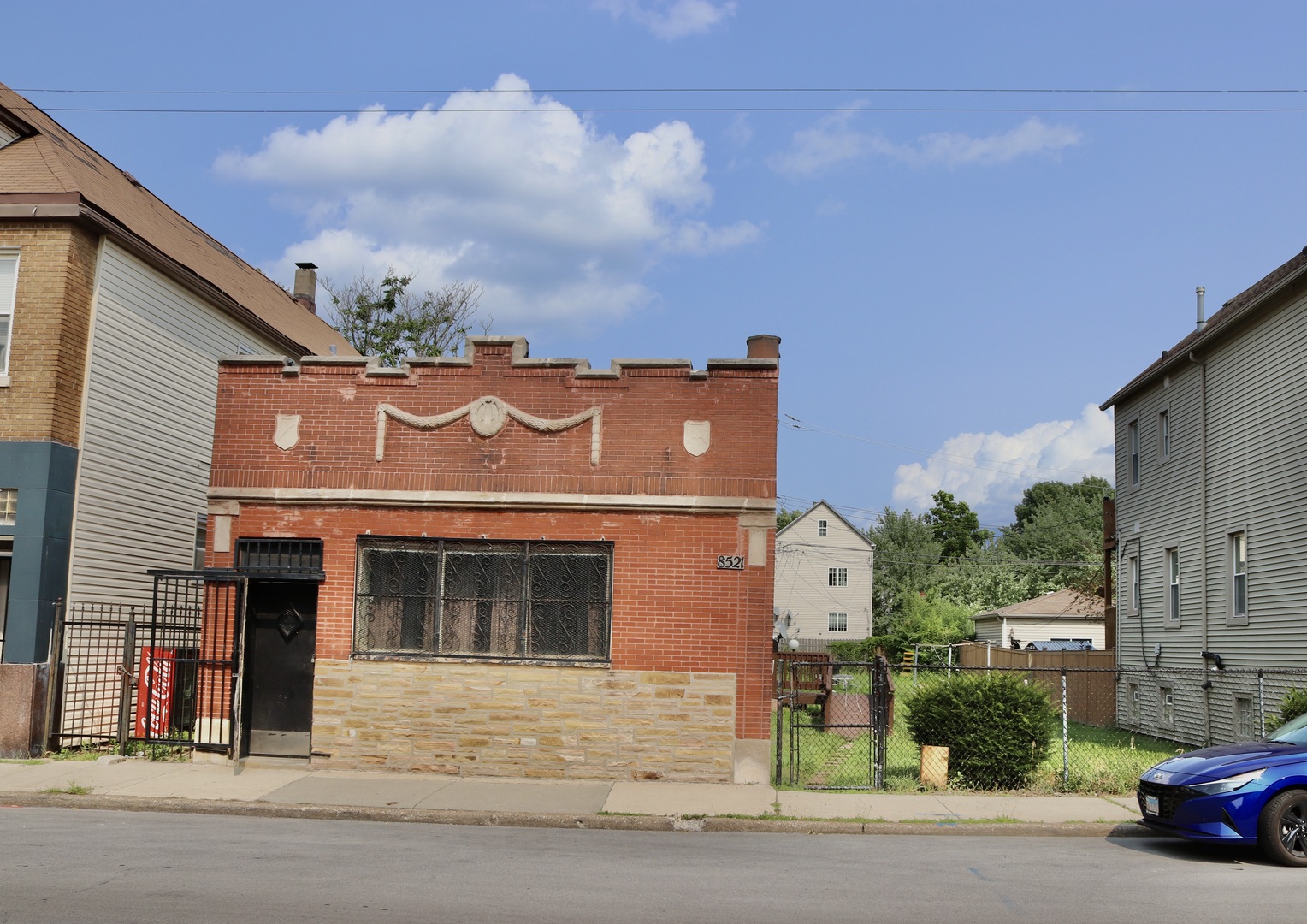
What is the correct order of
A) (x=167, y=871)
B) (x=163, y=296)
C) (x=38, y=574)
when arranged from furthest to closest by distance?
(x=163, y=296) < (x=38, y=574) < (x=167, y=871)

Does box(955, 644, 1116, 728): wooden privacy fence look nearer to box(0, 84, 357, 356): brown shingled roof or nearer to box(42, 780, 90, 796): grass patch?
box(0, 84, 357, 356): brown shingled roof

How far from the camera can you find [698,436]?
14.4m

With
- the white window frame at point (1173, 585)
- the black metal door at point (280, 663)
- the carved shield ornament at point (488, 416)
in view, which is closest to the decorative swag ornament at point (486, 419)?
the carved shield ornament at point (488, 416)

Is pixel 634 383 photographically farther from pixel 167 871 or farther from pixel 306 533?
pixel 167 871

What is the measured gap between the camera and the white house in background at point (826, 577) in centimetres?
6444

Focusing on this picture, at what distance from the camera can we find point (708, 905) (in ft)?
26.2

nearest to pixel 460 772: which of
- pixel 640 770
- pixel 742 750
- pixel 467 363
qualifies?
pixel 640 770

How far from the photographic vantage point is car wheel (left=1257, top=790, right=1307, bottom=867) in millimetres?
9812

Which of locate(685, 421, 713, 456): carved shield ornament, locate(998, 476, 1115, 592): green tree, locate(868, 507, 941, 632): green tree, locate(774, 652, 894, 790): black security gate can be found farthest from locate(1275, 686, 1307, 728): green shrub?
locate(868, 507, 941, 632): green tree

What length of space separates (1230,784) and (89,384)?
14746 mm

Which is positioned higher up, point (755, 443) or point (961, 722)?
point (755, 443)

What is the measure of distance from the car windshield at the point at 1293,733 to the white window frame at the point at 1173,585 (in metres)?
11.8

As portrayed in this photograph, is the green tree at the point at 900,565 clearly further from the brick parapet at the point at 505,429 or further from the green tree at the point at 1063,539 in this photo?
the brick parapet at the point at 505,429

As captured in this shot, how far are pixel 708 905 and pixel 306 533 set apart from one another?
8.49 m
